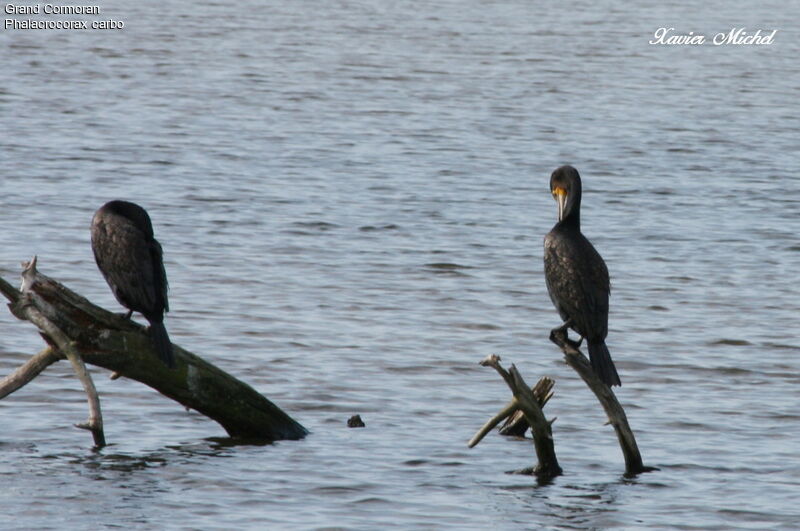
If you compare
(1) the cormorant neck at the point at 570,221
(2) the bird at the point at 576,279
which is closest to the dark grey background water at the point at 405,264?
(2) the bird at the point at 576,279

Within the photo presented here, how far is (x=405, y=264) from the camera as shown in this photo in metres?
19.4

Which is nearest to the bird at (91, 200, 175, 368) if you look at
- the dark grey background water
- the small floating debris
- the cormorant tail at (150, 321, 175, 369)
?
the cormorant tail at (150, 321, 175, 369)

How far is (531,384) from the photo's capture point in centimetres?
1398

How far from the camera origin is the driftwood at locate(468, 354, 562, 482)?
9.96 meters

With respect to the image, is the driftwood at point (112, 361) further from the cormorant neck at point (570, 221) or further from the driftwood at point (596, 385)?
the cormorant neck at point (570, 221)

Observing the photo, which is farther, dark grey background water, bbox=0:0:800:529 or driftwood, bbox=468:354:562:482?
dark grey background water, bbox=0:0:800:529

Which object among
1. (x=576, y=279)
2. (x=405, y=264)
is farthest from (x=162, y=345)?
(x=405, y=264)

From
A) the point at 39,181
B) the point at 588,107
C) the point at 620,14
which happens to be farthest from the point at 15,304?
the point at 620,14

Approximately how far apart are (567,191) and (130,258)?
9.55ft

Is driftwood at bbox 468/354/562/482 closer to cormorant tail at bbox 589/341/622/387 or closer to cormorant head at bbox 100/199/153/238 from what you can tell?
cormorant tail at bbox 589/341/622/387

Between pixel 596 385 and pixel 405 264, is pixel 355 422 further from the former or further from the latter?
pixel 405 264

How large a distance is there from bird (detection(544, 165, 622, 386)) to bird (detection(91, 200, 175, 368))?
2553 mm

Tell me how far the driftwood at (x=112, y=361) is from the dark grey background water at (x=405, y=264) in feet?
1.01

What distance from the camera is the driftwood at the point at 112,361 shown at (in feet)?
33.1
